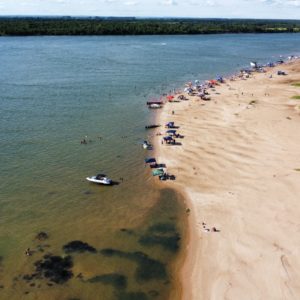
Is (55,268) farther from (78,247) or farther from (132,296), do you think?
(132,296)

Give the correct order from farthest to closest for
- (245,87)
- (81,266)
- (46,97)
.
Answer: (245,87)
(46,97)
(81,266)

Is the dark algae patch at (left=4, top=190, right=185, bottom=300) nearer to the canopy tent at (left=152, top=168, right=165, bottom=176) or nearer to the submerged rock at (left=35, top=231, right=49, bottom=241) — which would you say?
the submerged rock at (left=35, top=231, right=49, bottom=241)

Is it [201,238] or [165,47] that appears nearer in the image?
[201,238]

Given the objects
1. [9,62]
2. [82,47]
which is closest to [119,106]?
[9,62]

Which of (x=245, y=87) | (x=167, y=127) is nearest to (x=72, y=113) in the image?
(x=167, y=127)

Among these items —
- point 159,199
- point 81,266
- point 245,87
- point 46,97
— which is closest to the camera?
point 81,266

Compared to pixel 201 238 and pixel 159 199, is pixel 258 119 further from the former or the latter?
pixel 201 238

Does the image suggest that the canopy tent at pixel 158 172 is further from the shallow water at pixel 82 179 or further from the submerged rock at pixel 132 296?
the submerged rock at pixel 132 296
